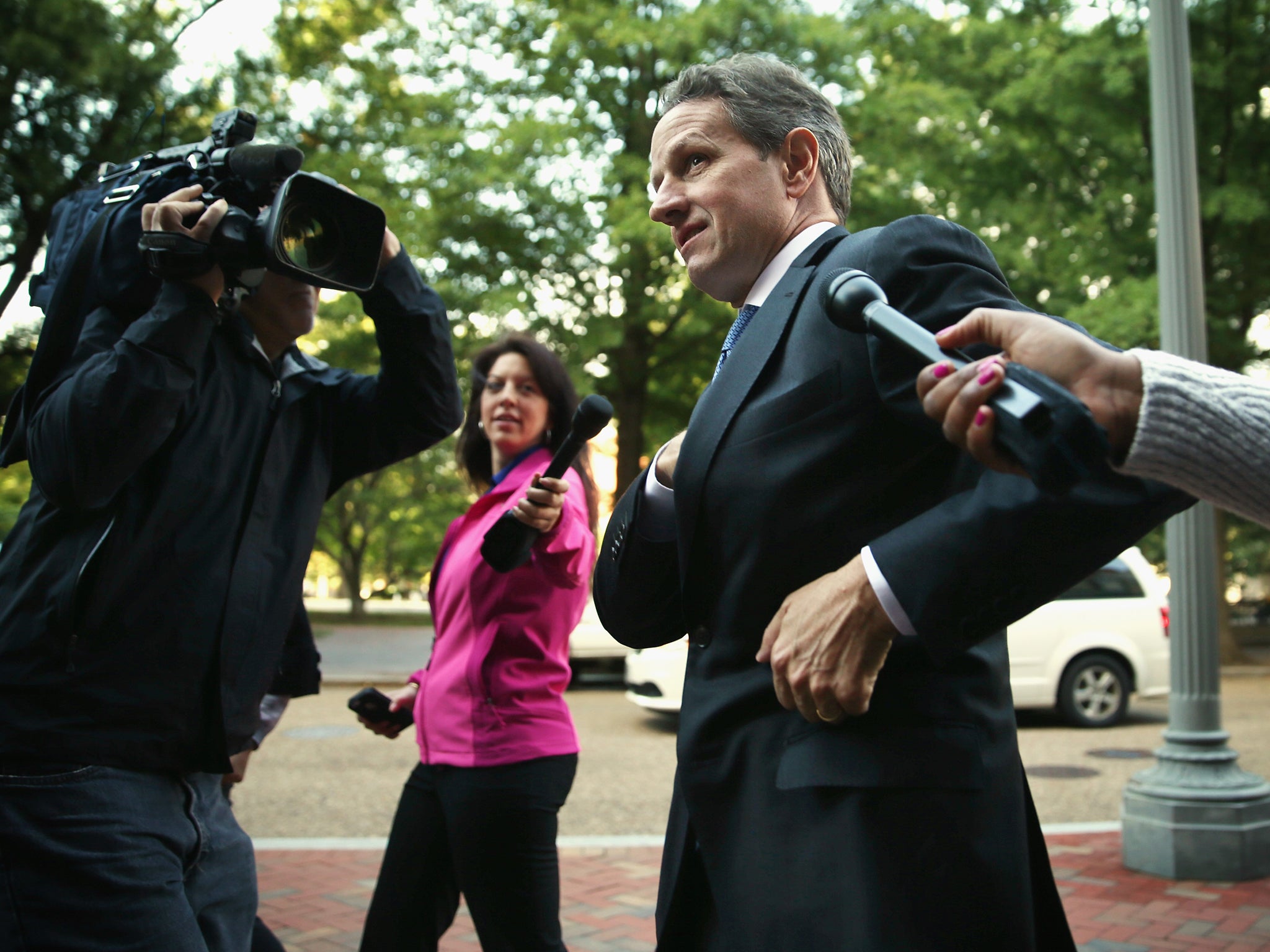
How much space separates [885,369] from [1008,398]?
→ 0.34 meters

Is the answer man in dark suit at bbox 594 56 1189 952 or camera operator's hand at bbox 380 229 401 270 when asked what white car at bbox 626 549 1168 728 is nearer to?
camera operator's hand at bbox 380 229 401 270

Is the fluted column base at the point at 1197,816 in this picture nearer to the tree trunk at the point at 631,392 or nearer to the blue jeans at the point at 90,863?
the blue jeans at the point at 90,863

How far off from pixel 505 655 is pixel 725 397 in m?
1.49

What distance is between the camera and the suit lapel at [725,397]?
1553 mm

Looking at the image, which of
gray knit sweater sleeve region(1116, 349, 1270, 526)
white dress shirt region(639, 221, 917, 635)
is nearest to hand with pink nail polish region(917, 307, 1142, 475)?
gray knit sweater sleeve region(1116, 349, 1270, 526)

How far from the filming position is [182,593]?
6.44ft

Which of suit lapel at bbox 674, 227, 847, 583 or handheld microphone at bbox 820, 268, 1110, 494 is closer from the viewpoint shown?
handheld microphone at bbox 820, 268, 1110, 494

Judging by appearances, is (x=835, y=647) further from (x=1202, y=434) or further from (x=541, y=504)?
(x=541, y=504)

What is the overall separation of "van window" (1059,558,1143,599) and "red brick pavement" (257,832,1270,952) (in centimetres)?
515

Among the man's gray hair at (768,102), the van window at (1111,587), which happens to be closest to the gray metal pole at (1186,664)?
the man's gray hair at (768,102)

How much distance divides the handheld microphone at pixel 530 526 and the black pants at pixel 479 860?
522 millimetres

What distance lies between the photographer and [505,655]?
2879 millimetres

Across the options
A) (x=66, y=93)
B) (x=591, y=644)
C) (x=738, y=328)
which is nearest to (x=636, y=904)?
(x=738, y=328)

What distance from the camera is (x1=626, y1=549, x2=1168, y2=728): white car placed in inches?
400
